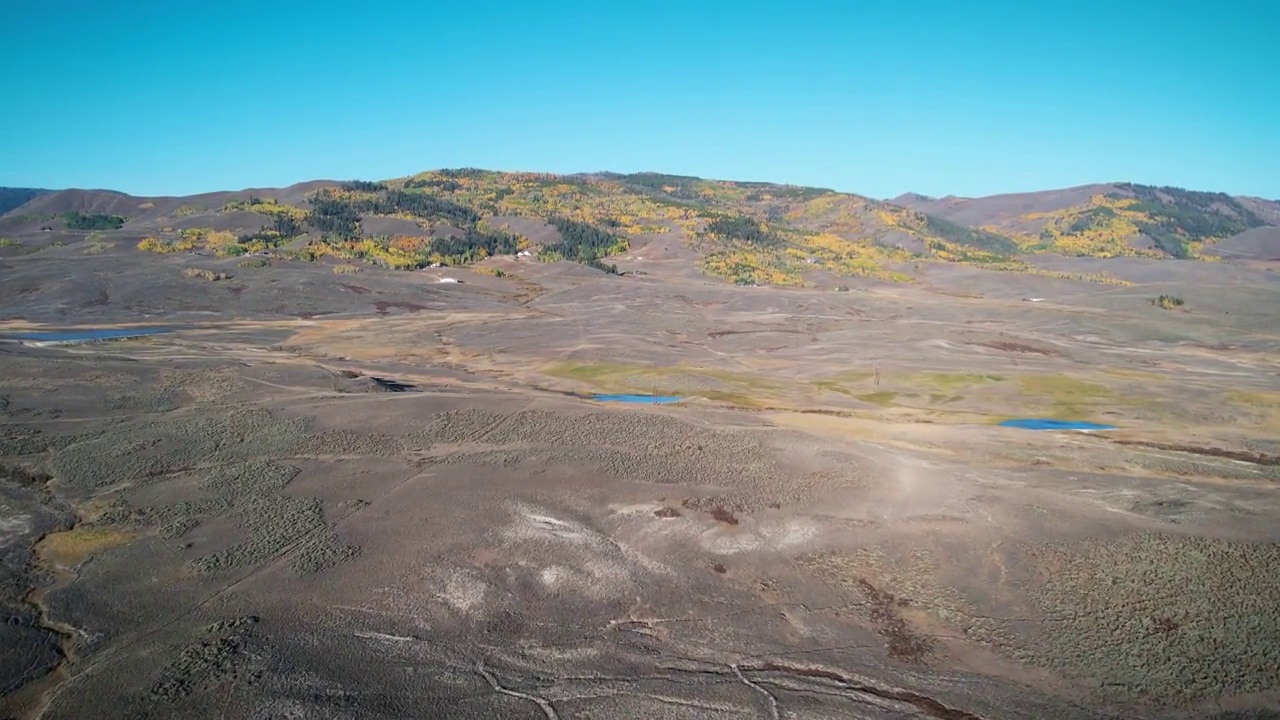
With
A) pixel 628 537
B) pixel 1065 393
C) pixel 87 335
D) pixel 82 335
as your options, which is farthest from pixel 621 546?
pixel 82 335

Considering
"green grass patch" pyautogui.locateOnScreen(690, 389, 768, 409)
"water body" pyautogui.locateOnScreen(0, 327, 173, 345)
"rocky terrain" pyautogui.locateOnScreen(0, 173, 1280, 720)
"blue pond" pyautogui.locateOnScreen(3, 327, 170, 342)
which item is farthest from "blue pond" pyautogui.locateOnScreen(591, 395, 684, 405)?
"blue pond" pyautogui.locateOnScreen(3, 327, 170, 342)

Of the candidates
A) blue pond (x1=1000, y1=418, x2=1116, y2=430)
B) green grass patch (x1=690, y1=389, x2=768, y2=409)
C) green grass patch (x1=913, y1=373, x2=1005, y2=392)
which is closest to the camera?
blue pond (x1=1000, y1=418, x2=1116, y2=430)

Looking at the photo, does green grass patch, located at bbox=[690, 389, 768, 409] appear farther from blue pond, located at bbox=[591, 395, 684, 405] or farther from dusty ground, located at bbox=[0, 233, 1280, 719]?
blue pond, located at bbox=[591, 395, 684, 405]

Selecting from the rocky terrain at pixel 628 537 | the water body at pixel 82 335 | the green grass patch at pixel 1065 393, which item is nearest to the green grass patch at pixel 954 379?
the rocky terrain at pixel 628 537

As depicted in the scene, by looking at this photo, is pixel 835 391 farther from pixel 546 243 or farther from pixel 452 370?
pixel 546 243

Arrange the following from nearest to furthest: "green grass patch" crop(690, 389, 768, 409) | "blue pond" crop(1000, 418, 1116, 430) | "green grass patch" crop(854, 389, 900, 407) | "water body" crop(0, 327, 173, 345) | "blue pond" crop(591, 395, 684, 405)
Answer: "blue pond" crop(1000, 418, 1116, 430) → "green grass patch" crop(690, 389, 768, 409) → "blue pond" crop(591, 395, 684, 405) → "green grass patch" crop(854, 389, 900, 407) → "water body" crop(0, 327, 173, 345)

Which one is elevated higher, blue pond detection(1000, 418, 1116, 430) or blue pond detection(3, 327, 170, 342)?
blue pond detection(3, 327, 170, 342)
